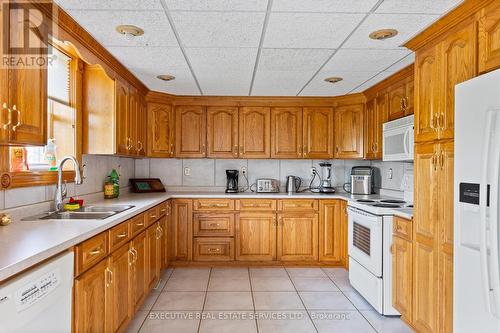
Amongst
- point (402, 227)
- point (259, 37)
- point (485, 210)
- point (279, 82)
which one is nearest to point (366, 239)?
point (402, 227)

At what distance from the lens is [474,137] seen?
62.2 inches

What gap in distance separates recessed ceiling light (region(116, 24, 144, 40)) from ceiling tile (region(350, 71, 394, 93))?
7.46 feet

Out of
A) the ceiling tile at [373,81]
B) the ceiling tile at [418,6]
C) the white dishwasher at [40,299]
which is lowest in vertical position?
the white dishwasher at [40,299]

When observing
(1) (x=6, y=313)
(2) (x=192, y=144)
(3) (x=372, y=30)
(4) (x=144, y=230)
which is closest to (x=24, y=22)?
(1) (x=6, y=313)

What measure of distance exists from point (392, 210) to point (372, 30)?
1.43 m

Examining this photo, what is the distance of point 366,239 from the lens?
2934mm

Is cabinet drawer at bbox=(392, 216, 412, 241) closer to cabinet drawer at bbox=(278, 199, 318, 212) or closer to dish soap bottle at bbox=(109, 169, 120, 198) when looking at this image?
cabinet drawer at bbox=(278, 199, 318, 212)

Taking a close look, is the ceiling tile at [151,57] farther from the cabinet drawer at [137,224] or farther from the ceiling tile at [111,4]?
the cabinet drawer at [137,224]

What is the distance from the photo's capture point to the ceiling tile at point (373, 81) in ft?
10.5

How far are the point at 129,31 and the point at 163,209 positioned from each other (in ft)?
6.34

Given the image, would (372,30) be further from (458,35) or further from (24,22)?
(24,22)

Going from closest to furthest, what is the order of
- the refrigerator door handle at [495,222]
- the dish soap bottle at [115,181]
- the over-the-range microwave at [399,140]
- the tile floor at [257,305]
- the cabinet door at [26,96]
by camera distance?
1. the refrigerator door handle at [495,222]
2. the cabinet door at [26,96]
3. the tile floor at [257,305]
4. the over-the-range microwave at [399,140]
5. the dish soap bottle at [115,181]

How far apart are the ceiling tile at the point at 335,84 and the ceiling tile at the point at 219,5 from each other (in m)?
1.44

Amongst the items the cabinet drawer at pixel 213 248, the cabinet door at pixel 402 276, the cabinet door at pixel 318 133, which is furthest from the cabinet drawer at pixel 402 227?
the cabinet drawer at pixel 213 248
